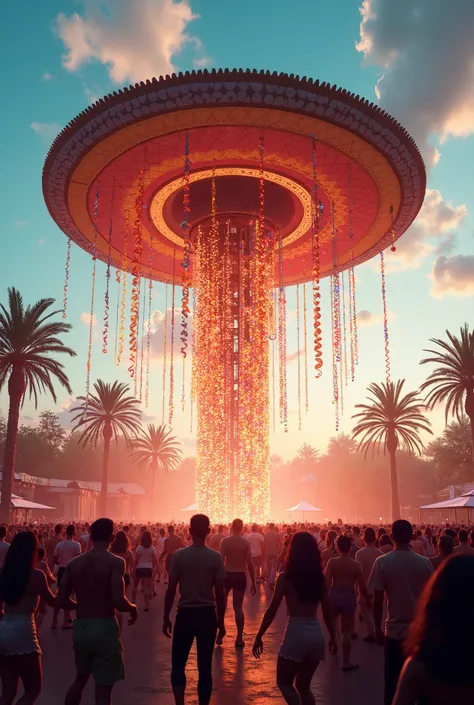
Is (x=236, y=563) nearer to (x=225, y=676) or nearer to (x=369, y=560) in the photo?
(x=369, y=560)

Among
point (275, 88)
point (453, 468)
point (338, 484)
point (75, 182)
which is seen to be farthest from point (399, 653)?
point (338, 484)

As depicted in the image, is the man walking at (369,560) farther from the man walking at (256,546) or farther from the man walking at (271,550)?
the man walking at (271,550)

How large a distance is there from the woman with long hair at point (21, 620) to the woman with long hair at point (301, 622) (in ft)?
6.49

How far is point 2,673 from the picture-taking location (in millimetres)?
5000

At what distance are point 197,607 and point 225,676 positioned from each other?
2.41 metres

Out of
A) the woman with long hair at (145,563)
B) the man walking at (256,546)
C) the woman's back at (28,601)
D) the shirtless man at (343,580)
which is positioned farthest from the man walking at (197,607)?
the man walking at (256,546)

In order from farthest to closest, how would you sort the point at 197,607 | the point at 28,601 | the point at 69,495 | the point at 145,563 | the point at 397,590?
the point at 69,495, the point at 145,563, the point at 197,607, the point at 397,590, the point at 28,601

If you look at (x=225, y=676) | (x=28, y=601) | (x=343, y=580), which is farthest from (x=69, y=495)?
(x=28, y=601)

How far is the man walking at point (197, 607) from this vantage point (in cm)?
572

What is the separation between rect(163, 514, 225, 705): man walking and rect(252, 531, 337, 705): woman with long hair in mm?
1012

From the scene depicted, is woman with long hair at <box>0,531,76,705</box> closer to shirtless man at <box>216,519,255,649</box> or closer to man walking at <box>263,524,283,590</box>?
shirtless man at <box>216,519,255,649</box>

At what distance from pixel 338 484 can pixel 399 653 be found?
285 feet

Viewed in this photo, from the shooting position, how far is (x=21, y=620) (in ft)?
16.6

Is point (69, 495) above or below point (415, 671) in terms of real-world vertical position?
above
